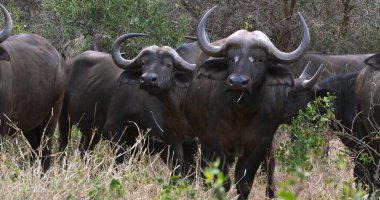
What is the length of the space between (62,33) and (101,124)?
10.3 feet

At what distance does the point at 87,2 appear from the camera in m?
12.5

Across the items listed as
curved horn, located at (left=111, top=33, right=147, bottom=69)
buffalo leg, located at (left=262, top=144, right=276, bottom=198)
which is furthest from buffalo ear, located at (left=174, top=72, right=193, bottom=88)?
buffalo leg, located at (left=262, top=144, right=276, bottom=198)

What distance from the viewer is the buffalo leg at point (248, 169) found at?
8.16 metres

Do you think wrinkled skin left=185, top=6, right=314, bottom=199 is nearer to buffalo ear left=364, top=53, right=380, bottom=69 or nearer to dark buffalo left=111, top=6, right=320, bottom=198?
dark buffalo left=111, top=6, right=320, bottom=198

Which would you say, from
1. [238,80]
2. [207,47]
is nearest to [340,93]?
[207,47]

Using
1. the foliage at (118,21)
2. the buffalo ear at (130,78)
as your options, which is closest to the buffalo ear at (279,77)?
the buffalo ear at (130,78)

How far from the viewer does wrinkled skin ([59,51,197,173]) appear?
1034cm

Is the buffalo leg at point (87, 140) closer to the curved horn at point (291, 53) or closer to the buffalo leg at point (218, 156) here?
the buffalo leg at point (218, 156)

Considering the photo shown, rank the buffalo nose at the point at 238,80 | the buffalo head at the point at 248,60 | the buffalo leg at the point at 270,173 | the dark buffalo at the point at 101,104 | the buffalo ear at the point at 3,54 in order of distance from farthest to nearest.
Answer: the dark buffalo at the point at 101,104 → the buffalo ear at the point at 3,54 → the buffalo leg at the point at 270,173 → the buffalo head at the point at 248,60 → the buffalo nose at the point at 238,80

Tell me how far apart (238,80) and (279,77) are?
0.63 metres

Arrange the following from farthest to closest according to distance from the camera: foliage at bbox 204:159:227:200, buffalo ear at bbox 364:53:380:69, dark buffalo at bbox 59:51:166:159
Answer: dark buffalo at bbox 59:51:166:159
buffalo ear at bbox 364:53:380:69
foliage at bbox 204:159:227:200

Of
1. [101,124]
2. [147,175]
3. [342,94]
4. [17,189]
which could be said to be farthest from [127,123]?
[17,189]

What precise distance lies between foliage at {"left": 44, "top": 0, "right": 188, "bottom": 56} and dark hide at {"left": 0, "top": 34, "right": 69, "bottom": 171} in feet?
5.45

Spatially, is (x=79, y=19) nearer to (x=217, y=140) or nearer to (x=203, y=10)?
(x=203, y=10)
